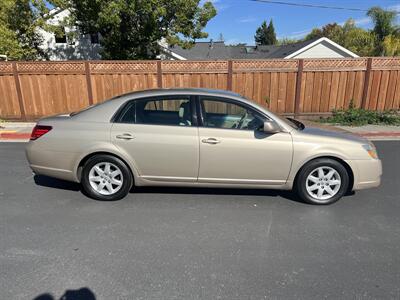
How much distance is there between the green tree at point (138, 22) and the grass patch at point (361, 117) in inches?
303

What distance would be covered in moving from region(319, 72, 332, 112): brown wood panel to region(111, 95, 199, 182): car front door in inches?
287

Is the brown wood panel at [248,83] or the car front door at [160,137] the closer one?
the car front door at [160,137]

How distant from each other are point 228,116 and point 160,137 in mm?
950

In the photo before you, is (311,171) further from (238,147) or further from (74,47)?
(74,47)

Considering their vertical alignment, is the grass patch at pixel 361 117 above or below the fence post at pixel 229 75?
below

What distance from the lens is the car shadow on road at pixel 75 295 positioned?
2346mm

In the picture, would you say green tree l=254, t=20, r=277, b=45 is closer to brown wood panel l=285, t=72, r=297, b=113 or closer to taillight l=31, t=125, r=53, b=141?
brown wood panel l=285, t=72, r=297, b=113

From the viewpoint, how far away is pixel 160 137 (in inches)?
149

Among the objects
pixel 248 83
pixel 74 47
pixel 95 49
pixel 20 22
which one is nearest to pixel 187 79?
pixel 248 83

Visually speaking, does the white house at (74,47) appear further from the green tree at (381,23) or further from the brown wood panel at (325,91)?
the green tree at (381,23)

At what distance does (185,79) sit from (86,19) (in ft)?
22.5

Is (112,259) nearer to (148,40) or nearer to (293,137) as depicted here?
(293,137)

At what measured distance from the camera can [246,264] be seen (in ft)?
9.05

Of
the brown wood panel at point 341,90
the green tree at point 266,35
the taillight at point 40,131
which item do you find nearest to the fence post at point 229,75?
the brown wood panel at point 341,90
